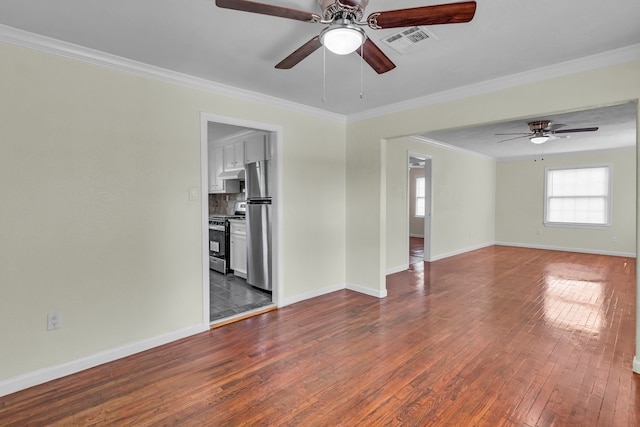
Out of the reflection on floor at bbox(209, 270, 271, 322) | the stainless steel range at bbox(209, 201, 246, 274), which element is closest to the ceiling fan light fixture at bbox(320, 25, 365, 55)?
the reflection on floor at bbox(209, 270, 271, 322)

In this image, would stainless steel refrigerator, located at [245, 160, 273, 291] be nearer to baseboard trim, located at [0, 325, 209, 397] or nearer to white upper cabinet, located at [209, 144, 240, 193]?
baseboard trim, located at [0, 325, 209, 397]

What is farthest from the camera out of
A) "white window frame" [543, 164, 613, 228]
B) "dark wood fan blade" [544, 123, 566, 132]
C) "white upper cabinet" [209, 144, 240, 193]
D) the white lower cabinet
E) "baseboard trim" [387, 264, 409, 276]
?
"white window frame" [543, 164, 613, 228]

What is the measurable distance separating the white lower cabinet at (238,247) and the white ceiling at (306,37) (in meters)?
2.35

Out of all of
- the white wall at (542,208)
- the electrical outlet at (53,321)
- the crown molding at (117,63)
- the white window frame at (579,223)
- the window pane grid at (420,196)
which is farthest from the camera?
the window pane grid at (420,196)

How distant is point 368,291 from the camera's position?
4.35m

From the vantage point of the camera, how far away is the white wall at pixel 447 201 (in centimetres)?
563

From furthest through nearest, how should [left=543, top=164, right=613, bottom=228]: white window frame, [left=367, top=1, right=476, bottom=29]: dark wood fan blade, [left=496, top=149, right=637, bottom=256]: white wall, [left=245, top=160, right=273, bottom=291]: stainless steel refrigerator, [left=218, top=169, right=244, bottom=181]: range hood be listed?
[left=543, top=164, right=613, bottom=228]: white window frame
[left=496, top=149, right=637, bottom=256]: white wall
[left=218, top=169, right=244, bottom=181]: range hood
[left=245, top=160, right=273, bottom=291]: stainless steel refrigerator
[left=367, top=1, right=476, bottom=29]: dark wood fan blade

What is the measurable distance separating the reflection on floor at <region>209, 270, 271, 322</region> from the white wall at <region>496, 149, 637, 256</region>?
752 centimetres

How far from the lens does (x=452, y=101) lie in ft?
11.0

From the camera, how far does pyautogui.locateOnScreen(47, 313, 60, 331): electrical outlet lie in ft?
7.65

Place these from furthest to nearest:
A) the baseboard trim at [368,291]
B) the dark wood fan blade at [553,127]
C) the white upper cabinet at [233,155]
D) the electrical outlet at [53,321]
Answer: the white upper cabinet at [233,155] → the dark wood fan blade at [553,127] → the baseboard trim at [368,291] → the electrical outlet at [53,321]

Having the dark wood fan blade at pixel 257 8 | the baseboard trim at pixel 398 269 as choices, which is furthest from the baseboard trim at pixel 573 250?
the dark wood fan blade at pixel 257 8

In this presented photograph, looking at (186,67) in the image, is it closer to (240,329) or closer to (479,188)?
(240,329)

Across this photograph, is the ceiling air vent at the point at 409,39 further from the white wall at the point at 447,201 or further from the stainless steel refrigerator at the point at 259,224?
the white wall at the point at 447,201
